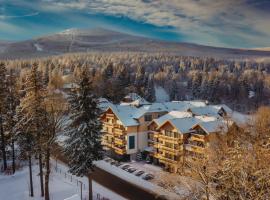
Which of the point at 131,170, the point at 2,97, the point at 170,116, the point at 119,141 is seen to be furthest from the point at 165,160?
the point at 2,97

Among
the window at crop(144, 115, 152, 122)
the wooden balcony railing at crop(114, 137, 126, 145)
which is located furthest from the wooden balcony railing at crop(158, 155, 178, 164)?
the window at crop(144, 115, 152, 122)

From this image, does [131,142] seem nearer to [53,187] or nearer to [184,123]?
[184,123]

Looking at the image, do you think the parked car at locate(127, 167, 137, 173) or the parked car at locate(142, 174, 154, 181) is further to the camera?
the parked car at locate(127, 167, 137, 173)

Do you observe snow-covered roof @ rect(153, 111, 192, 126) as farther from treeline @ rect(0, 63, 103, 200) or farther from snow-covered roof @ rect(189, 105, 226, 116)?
treeline @ rect(0, 63, 103, 200)

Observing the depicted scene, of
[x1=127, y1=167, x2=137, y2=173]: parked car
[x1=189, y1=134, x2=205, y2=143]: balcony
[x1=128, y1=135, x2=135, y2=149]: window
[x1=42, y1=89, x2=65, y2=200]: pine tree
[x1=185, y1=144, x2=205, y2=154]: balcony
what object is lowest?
[x1=127, y1=167, x2=137, y2=173]: parked car

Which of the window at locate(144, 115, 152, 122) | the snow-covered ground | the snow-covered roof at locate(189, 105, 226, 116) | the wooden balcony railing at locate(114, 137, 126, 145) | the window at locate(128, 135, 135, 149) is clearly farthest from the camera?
the snow-covered roof at locate(189, 105, 226, 116)

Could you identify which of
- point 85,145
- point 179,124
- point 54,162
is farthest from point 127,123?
point 85,145

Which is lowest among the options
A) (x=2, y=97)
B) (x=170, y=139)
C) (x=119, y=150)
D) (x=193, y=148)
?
(x=119, y=150)
